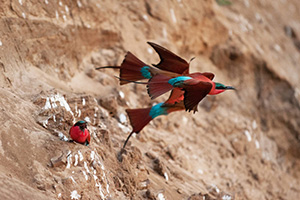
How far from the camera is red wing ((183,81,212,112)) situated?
353 cm

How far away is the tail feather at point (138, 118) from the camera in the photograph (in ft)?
13.5

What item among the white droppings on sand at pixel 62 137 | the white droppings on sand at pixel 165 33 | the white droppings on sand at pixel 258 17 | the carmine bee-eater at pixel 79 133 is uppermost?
the carmine bee-eater at pixel 79 133

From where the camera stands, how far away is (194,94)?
3.54m

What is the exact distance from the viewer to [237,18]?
8734 millimetres

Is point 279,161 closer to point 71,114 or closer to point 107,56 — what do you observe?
point 107,56

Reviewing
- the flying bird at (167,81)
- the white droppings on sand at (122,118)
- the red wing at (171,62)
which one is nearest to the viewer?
the flying bird at (167,81)

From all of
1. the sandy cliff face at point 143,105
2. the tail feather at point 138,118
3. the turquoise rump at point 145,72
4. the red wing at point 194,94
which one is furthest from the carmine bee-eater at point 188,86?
the sandy cliff face at point 143,105

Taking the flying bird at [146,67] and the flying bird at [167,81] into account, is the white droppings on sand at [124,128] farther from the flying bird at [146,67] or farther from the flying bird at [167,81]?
the flying bird at [146,67]

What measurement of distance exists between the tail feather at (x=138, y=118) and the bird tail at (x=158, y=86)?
0.47 meters

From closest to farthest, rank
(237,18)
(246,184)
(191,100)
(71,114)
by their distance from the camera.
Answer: (191,100)
(71,114)
(246,184)
(237,18)

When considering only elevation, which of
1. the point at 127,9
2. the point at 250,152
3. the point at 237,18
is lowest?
the point at 250,152

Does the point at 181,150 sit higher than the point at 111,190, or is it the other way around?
the point at 111,190

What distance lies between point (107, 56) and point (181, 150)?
1.73 meters

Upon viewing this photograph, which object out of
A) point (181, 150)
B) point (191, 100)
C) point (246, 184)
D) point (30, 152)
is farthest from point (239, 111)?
point (30, 152)
